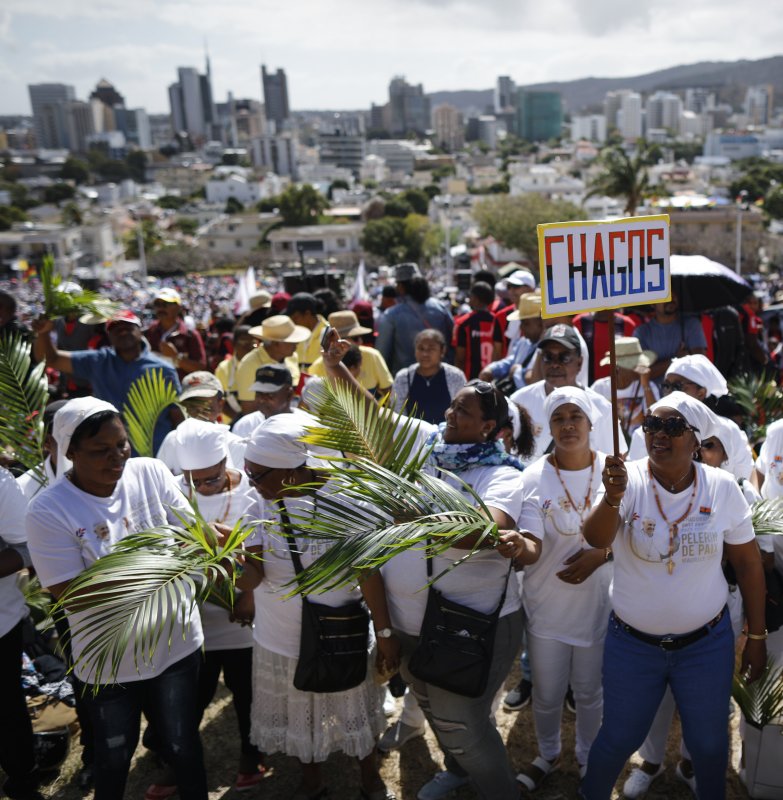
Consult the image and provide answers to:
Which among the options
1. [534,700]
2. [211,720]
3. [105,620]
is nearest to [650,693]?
[534,700]

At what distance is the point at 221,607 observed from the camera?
3203 millimetres

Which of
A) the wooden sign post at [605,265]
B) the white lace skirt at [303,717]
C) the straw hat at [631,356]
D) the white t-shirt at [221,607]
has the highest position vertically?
the wooden sign post at [605,265]

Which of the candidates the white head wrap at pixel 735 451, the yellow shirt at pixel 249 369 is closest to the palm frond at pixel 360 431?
the white head wrap at pixel 735 451

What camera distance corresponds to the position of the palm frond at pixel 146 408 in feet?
13.1

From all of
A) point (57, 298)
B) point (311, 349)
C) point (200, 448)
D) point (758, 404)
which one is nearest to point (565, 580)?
point (200, 448)

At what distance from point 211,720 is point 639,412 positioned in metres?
2.90

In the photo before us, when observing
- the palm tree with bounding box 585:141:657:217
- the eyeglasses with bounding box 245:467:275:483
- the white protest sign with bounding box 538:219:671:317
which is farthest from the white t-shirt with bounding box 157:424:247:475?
the palm tree with bounding box 585:141:657:217

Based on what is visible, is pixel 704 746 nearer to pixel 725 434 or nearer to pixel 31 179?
pixel 725 434

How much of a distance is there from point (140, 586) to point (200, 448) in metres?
0.83

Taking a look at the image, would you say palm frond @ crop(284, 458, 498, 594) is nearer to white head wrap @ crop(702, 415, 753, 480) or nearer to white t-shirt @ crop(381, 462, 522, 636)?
white t-shirt @ crop(381, 462, 522, 636)

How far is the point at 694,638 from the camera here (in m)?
2.58

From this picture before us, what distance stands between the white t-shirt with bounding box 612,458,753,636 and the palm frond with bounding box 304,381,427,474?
32.0 inches

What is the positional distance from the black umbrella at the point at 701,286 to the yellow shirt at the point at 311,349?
2.64m

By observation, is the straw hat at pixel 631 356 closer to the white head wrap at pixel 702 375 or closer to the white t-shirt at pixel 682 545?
the white head wrap at pixel 702 375
